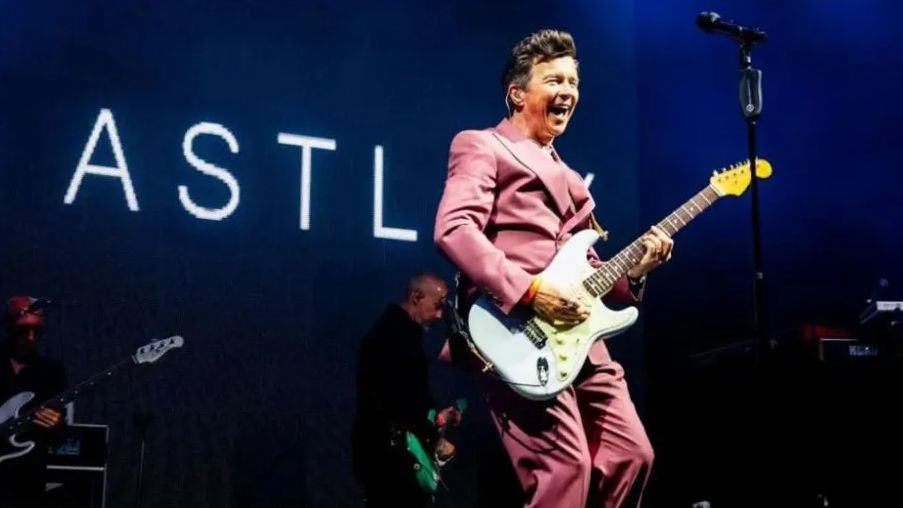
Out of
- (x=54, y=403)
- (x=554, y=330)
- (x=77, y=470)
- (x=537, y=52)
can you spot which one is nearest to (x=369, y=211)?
(x=54, y=403)

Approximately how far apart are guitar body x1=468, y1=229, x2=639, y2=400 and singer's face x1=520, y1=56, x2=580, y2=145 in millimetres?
496

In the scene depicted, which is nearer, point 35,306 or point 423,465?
point 35,306

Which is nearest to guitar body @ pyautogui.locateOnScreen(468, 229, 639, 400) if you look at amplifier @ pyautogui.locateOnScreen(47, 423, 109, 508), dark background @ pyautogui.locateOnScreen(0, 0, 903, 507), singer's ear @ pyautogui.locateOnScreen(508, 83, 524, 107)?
singer's ear @ pyautogui.locateOnScreen(508, 83, 524, 107)

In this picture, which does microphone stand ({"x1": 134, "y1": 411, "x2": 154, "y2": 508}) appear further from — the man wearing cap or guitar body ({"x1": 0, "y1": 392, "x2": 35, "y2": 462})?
guitar body ({"x1": 0, "y1": 392, "x2": 35, "y2": 462})

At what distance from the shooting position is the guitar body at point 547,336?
3.16 m

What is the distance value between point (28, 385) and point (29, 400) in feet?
0.27

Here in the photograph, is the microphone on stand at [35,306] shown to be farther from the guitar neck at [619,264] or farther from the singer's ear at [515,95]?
the guitar neck at [619,264]

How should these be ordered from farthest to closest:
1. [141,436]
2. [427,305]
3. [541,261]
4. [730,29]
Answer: [427,305], [141,436], [730,29], [541,261]

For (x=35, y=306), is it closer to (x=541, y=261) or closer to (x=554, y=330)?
(x=541, y=261)

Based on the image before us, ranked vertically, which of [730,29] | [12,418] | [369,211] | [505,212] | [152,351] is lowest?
[12,418]

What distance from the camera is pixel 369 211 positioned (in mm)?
6559

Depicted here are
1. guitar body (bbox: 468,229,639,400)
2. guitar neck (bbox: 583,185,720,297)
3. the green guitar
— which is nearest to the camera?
guitar body (bbox: 468,229,639,400)

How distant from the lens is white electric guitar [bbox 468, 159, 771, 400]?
10.4ft

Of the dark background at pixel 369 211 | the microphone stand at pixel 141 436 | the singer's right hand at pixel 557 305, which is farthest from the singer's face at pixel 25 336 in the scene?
the singer's right hand at pixel 557 305
